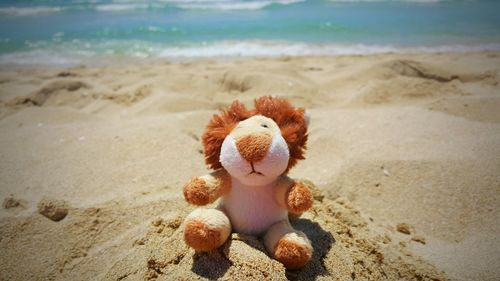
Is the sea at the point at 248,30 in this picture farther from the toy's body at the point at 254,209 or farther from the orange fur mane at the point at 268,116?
the toy's body at the point at 254,209

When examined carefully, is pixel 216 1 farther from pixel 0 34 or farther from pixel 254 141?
pixel 254 141

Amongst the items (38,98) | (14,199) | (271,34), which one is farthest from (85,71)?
(271,34)

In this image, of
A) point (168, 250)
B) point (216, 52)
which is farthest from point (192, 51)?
point (168, 250)

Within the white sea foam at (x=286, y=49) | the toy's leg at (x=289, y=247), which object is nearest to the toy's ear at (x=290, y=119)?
the toy's leg at (x=289, y=247)

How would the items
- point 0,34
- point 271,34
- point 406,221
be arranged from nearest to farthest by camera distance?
point 406,221
point 271,34
point 0,34

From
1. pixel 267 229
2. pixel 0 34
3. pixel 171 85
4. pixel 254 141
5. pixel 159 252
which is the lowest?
pixel 0 34

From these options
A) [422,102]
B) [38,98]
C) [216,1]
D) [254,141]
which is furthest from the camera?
[216,1]

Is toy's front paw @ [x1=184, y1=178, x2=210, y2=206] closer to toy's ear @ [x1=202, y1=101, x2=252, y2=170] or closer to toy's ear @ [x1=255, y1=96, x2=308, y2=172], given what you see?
toy's ear @ [x1=202, y1=101, x2=252, y2=170]
